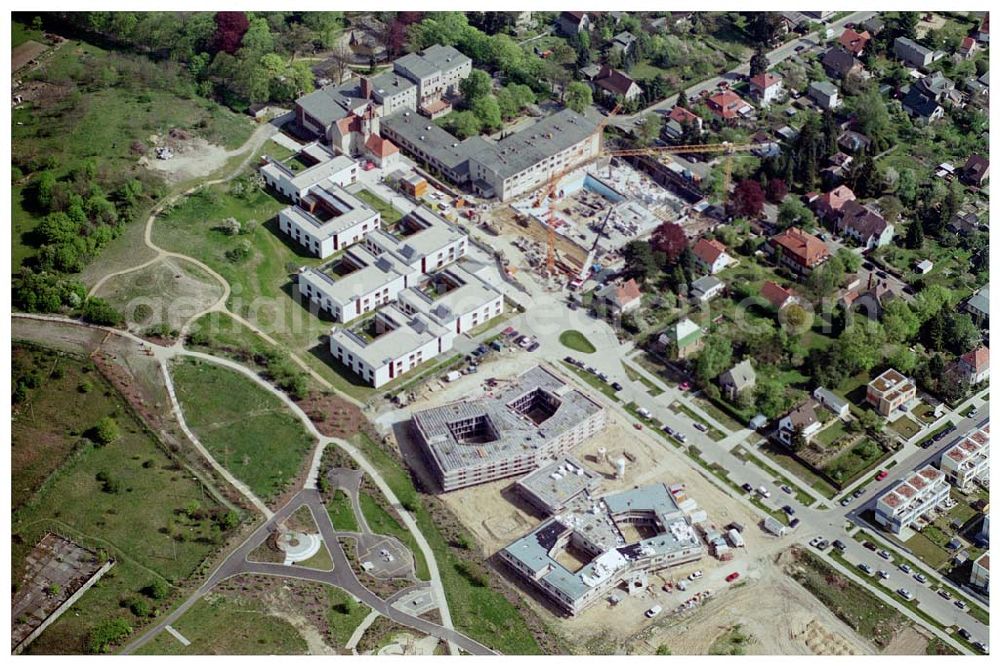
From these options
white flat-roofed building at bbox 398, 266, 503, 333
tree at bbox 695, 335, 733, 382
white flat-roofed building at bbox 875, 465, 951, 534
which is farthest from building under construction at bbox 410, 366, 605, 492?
white flat-roofed building at bbox 875, 465, 951, 534

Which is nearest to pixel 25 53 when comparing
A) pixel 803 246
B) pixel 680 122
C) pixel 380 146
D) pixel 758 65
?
pixel 380 146

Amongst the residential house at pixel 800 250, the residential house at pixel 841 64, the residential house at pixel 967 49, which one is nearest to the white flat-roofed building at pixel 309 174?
the residential house at pixel 800 250

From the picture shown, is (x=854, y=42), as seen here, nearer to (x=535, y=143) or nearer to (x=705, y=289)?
(x=535, y=143)

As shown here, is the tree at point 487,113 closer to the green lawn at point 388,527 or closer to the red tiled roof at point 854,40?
the red tiled roof at point 854,40

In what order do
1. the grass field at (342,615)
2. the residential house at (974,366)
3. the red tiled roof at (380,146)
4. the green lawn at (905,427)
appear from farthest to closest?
the red tiled roof at (380,146) < the residential house at (974,366) < the green lawn at (905,427) < the grass field at (342,615)

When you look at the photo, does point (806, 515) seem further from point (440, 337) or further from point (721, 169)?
point (721, 169)

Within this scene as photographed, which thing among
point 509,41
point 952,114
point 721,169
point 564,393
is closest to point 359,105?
point 509,41

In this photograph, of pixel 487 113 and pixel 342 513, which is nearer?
pixel 342 513
